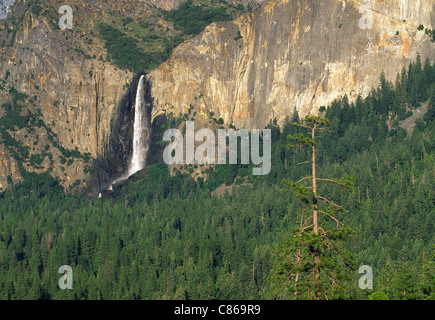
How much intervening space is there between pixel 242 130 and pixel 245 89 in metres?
11.2

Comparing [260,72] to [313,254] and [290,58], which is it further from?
[313,254]

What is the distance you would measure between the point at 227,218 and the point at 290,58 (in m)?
49.1

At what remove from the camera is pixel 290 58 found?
18788 cm

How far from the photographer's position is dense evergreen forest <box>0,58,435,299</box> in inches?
4811

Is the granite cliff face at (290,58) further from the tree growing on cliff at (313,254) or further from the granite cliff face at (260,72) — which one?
the tree growing on cliff at (313,254)

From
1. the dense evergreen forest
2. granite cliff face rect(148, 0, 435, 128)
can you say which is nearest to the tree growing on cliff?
the dense evergreen forest

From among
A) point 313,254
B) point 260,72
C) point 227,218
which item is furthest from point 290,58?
point 313,254

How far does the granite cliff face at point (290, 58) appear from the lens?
6875 inches

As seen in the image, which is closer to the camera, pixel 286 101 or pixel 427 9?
pixel 427 9

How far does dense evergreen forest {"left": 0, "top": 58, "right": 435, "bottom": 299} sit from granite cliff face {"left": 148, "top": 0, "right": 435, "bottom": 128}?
15.2 ft
